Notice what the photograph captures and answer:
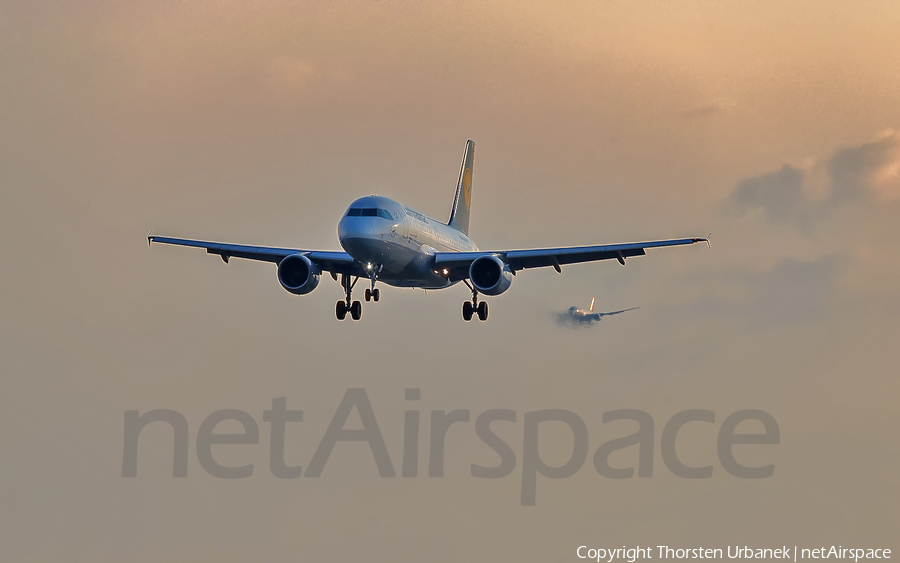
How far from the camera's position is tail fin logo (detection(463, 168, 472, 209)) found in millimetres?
80938

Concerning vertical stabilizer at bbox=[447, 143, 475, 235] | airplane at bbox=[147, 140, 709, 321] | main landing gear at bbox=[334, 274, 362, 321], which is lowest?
main landing gear at bbox=[334, 274, 362, 321]

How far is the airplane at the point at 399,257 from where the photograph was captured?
1998 inches

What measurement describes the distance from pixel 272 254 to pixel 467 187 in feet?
89.4

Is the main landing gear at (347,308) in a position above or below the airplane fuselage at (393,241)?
below

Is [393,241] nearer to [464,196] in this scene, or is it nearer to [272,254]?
[272,254]

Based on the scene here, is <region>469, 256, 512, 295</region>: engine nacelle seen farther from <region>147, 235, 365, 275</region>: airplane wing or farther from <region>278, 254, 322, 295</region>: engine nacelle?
<region>278, 254, 322, 295</region>: engine nacelle

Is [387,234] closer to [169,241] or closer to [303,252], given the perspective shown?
[303,252]

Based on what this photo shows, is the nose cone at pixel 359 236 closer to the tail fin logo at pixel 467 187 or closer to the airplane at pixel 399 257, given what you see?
the airplane at pixel 399 257

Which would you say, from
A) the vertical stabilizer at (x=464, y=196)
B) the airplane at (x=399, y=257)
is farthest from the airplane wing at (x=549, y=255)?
the vertical stabilizer at (x=464, y=196)

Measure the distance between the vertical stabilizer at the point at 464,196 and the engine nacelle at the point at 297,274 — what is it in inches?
861

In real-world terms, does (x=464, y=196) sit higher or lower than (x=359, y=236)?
higher

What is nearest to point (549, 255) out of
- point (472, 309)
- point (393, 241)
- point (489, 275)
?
point (489, 275)

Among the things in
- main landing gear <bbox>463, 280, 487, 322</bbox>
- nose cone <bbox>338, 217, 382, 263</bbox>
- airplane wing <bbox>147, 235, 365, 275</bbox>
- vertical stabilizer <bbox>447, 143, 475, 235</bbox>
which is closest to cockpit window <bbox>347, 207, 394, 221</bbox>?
nose cone <bbox>338, 217, 382, 263</bbox>

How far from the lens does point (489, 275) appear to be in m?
55.7
